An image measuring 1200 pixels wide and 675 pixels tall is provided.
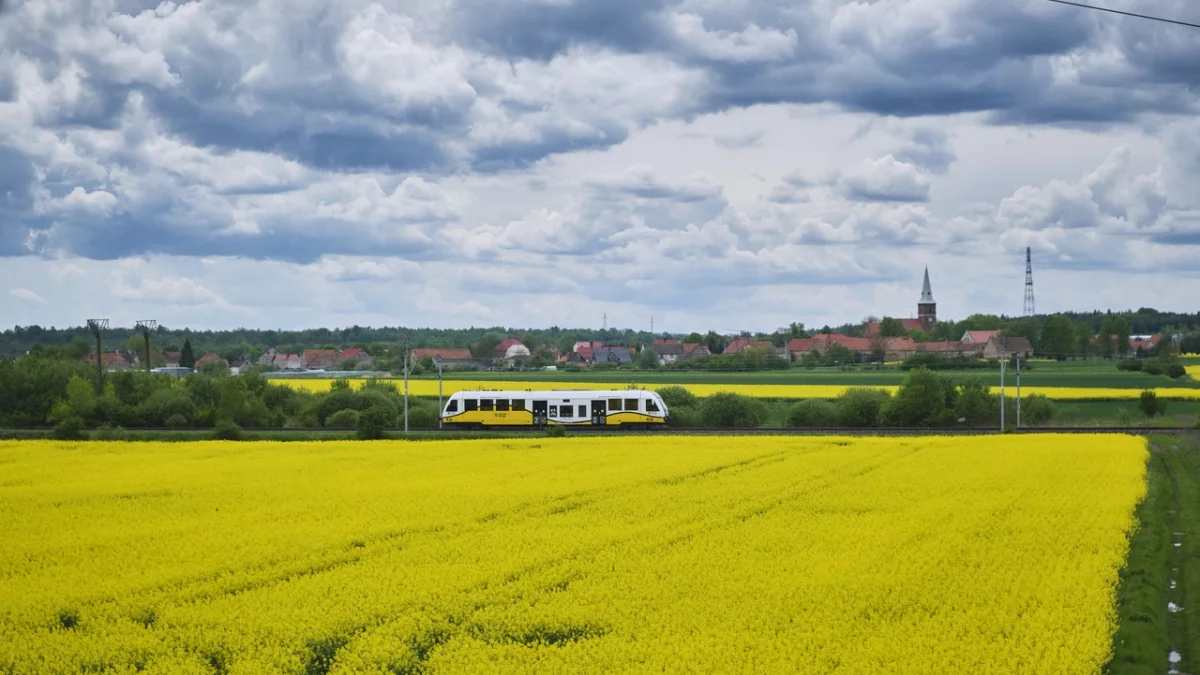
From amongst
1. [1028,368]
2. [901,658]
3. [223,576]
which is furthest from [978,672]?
[1028,368]

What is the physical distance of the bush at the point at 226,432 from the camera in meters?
53.5

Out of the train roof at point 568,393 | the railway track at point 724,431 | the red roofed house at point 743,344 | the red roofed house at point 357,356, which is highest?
the red roofed house at point 743,344

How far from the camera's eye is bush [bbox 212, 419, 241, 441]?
53.5 m

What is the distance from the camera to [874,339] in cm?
16275

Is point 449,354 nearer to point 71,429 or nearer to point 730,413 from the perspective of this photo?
point 730,413

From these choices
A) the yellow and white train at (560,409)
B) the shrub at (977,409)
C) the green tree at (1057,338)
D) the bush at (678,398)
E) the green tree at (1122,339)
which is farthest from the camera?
the green tree at (1122,339)

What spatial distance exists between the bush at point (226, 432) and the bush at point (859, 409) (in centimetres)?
3020

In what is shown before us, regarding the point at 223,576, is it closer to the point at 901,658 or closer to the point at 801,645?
the point at 801,645

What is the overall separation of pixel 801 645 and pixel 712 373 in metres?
103

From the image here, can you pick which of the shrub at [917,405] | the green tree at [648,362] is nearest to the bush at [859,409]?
the shrub at [917,405]

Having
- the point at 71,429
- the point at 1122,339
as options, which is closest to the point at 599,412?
the point at 71,429

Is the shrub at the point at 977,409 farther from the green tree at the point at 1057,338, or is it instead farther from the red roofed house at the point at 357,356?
the red roofed house at the point at 357,356

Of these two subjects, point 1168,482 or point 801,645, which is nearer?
point 801,645

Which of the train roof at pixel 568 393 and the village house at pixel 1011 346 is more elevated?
the village house at pixel 1011 346
